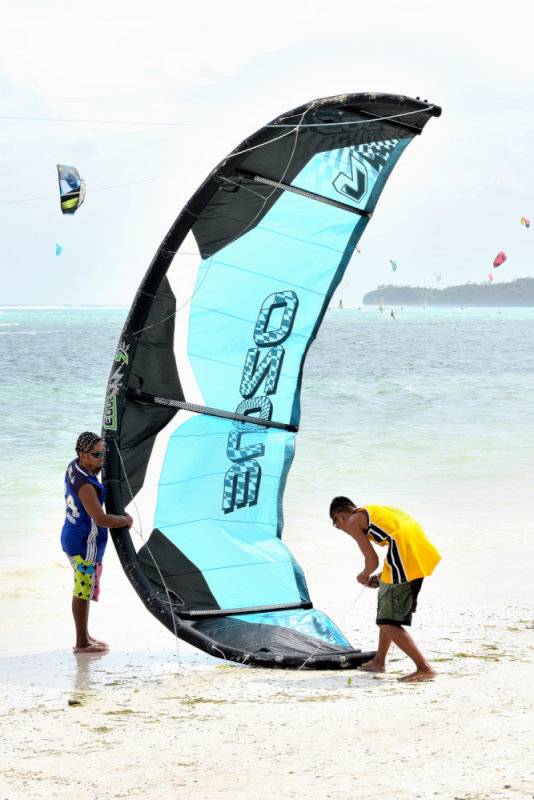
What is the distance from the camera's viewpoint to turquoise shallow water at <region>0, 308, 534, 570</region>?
9.94 m

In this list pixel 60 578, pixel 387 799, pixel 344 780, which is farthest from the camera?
pixel 60 578

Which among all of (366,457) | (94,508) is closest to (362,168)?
(94,508)

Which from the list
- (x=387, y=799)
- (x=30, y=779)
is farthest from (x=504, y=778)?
(x=30, y=779)

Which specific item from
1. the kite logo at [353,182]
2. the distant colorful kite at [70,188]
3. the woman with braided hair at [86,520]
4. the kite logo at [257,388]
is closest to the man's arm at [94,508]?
the woman with braided hair at [86,520]

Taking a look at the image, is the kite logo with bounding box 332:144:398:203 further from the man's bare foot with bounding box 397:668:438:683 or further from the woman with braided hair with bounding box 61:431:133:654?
the man's bare foot with bounding box 397:668:438:683

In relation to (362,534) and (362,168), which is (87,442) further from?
(362,168)

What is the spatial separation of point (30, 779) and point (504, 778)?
1.57 m

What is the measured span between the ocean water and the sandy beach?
1836 mm

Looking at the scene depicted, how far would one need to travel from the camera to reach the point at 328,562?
7.52 meters

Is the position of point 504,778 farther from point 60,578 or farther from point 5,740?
point 60,578

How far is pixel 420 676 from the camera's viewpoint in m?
4.09

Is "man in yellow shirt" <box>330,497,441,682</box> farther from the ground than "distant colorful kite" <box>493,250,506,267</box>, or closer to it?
closer to it

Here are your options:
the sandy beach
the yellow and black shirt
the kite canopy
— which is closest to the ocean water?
the kite canopy

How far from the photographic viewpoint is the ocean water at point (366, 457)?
26.2 feet
